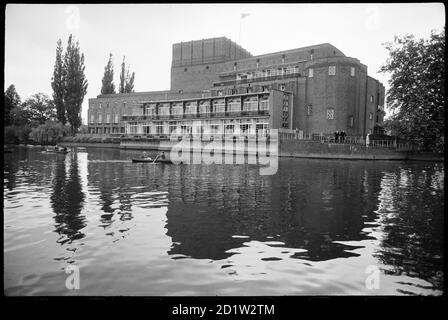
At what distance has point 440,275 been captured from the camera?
303 inches

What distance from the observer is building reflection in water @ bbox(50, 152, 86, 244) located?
35.7 ft

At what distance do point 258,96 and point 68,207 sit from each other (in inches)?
2060

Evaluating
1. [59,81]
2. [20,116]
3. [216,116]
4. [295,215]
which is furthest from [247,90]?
[20,116]

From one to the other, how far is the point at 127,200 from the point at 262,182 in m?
9.85

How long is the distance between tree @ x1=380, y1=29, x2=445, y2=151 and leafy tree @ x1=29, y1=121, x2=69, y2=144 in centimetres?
7309

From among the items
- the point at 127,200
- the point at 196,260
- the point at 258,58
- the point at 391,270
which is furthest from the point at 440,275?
the point at 258,58

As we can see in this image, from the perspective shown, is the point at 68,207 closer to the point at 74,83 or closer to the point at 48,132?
the point at 74,83

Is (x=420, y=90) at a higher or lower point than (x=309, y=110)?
lower

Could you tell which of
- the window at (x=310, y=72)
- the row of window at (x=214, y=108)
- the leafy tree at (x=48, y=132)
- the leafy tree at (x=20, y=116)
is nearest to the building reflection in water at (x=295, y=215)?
the row of window at (x=214, y=108)

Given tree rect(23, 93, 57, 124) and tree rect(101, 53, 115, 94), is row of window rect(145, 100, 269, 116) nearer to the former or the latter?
tree rect(101, 53, 115, 94)

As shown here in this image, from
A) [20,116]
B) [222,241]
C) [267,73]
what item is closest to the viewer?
[222,241]

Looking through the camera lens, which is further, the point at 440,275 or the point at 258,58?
the point at 258,58

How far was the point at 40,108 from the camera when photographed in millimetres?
96812
